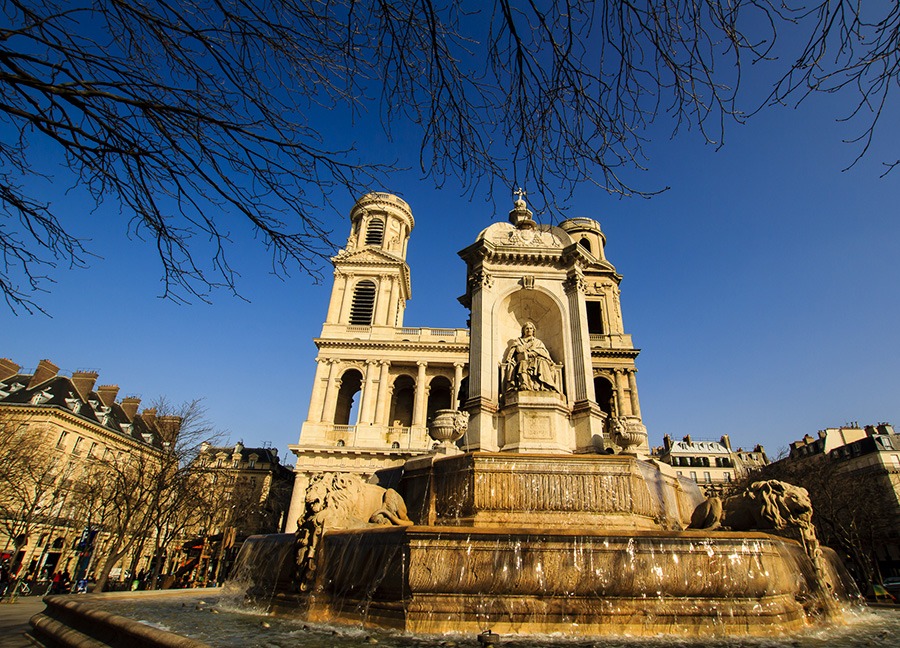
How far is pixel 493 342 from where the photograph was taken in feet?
38.0

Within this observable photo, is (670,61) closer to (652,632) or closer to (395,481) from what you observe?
(652,632)

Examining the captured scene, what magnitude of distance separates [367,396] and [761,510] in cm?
3455

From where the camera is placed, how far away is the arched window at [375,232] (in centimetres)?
5100

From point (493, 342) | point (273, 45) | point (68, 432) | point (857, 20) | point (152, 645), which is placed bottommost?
point (152, 645)

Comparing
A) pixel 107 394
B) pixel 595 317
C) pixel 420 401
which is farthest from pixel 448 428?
pixel 107 394

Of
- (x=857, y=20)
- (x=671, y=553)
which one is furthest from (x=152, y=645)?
(x=857, y=20)

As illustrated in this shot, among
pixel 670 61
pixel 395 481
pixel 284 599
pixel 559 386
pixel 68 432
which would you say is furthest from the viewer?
pixel 68 432

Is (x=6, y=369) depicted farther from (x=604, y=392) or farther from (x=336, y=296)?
(x=604, y=392)

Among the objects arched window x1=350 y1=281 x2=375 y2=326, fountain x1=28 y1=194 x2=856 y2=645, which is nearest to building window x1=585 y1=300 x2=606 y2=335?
arched window x1=350 y1=281 x2=375 y2=326

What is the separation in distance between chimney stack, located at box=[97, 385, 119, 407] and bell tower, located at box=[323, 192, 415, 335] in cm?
2433

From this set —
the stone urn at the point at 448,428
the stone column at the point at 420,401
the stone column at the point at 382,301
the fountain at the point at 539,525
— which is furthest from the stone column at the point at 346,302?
the stone urn at the point at 448,428

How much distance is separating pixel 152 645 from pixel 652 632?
15.1 feet

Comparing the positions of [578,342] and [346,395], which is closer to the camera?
[578,342]

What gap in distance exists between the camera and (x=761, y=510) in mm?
7555
